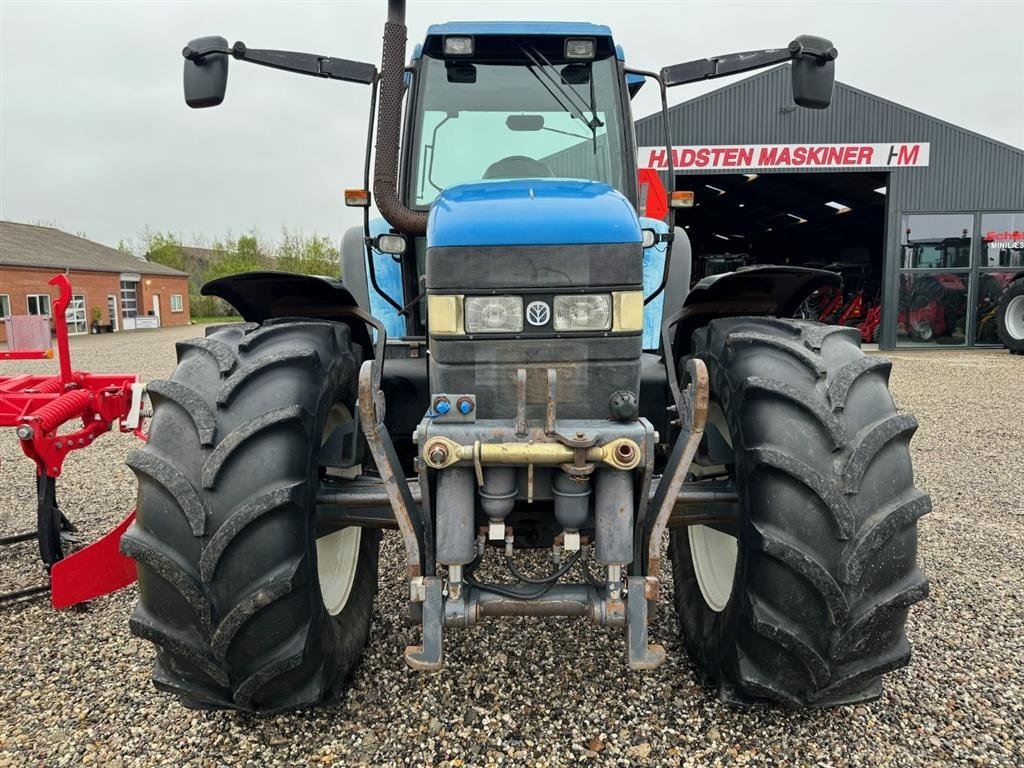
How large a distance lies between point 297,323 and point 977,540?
13.1 ft

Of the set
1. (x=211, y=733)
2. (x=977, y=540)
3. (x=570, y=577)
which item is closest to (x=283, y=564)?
(x=211, y=733)

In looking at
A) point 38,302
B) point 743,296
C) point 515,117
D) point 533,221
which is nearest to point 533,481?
point 533,221

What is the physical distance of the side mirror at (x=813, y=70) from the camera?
8.09 feet

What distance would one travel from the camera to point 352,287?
11.1 ft

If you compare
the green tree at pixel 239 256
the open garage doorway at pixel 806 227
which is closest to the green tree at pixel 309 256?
the green tree at pixel 239 256

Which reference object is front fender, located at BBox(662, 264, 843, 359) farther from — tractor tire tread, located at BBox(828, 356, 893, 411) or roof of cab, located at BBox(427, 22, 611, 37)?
roof of cab, located at BBox(427, 22, 611, 37)

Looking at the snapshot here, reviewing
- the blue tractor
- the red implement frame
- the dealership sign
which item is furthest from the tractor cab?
the dealership sign

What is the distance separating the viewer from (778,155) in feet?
50.2

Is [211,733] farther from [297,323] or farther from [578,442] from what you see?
[578,442]

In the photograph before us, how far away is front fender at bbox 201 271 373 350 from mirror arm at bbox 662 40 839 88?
154 centimetres

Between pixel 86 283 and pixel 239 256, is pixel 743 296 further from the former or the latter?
pixel 239 256

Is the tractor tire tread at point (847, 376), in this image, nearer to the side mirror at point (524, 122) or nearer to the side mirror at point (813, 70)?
the side mirror at point (813, 70)

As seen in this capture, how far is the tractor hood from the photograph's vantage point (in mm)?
1991

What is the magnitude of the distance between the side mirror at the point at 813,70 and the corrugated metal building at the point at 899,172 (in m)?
12.4
